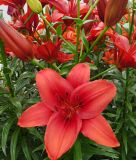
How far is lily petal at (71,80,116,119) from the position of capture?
697 millimetres

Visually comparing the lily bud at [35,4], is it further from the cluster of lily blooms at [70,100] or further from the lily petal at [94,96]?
the lily petal at [94,96]

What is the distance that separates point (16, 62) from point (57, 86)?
1.04ft

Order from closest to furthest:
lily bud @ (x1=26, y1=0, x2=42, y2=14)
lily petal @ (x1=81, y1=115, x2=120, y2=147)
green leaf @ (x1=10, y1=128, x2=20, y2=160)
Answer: lily petal @ (x1=81, y1=115, x2=120, y2=147) → lily bud @ (x1=26, y1=0, x2=42, y2=14) → green leaf @ (x1=10, y1=128, x2=20, y2=160)

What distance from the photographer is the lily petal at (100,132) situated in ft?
2.22

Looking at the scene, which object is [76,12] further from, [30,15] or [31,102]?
[31,102]

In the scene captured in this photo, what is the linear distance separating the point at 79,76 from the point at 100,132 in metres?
0.11

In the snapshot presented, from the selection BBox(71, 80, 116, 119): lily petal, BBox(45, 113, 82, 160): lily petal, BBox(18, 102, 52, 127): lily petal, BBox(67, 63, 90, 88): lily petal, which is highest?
BBox(67, 63, 90, 88): lily petal

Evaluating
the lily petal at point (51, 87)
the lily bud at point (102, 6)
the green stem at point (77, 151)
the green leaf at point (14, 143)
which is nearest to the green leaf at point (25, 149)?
the green leaf at point (14, 143)

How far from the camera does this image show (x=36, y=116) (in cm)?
71

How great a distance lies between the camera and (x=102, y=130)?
27.0 inches

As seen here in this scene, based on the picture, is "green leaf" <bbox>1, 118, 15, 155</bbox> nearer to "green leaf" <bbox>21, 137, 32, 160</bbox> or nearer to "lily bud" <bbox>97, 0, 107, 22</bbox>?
"green leaf" <bbox>21, 137, 32, 160</bbox>

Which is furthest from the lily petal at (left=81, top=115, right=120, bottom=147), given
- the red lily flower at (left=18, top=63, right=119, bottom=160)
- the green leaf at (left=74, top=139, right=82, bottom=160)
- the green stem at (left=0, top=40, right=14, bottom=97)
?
the green stem at (left=0, top=40, right=14, bottom=97)

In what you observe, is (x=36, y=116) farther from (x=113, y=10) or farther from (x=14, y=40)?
(x=113, y=10)

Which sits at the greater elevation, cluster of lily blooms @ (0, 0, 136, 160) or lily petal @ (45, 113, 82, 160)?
cluster of lily blooms @ (0, 0, 136, 160)
